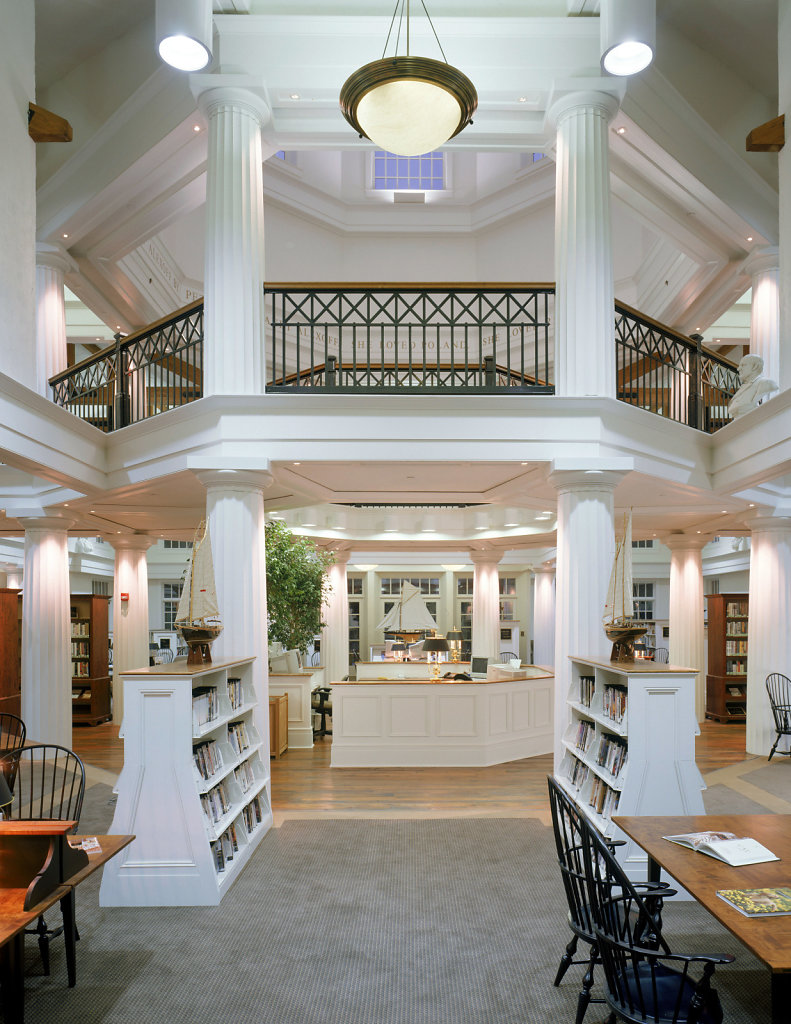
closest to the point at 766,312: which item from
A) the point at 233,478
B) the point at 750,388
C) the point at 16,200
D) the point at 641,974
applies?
the point at 750,388

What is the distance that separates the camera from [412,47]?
750 centimetres

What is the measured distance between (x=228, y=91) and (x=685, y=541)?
10254 millimetres

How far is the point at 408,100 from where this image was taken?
555cm

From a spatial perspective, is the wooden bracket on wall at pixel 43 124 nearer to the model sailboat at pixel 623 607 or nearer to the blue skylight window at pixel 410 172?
the model sailboat at pixel 623 607

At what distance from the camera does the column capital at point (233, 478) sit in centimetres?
689

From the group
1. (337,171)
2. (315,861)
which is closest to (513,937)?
(315,861)

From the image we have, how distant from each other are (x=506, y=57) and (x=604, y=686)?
5.86 m

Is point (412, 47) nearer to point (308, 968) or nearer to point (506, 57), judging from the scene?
point (506, 57)

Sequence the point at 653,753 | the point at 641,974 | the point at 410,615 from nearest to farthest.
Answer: the point at 641,974, the point at 653,753, the point at 410,615

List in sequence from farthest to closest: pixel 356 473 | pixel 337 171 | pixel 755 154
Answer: pixel 337 171
pixel 755 154
pixel 356 473

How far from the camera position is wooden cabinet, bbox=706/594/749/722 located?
1394 centimetres

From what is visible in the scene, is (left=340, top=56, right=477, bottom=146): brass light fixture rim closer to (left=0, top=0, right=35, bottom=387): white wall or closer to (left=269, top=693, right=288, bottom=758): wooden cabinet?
(left=0, top=0, right=35, bottom=387): white wall

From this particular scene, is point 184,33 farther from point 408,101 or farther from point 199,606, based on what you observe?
point 199,606

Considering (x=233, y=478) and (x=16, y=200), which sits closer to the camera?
(x=16, y=200)
